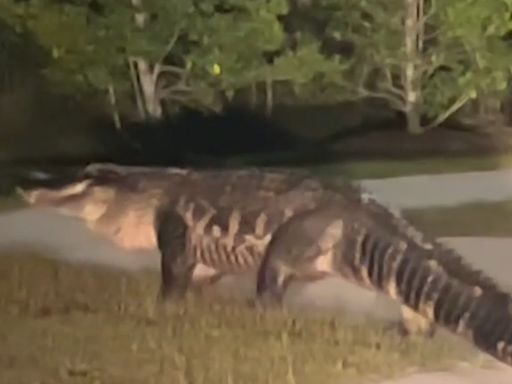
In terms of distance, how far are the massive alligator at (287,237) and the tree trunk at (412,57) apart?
123 millimetres

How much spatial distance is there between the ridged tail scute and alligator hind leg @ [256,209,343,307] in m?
0.03

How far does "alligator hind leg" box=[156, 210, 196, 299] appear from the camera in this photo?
1.43 metres

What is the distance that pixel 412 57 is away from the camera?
142 cm

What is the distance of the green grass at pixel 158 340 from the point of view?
138 cm

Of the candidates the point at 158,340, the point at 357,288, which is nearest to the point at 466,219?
the point at 357,288

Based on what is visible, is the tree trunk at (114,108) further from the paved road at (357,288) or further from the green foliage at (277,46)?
the paved road at (357,288)

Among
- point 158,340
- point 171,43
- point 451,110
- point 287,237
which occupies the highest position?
point 171,43

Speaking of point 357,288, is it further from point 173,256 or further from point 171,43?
point 171,43

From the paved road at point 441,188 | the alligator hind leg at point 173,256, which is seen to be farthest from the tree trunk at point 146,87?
the paved road at point 441,188

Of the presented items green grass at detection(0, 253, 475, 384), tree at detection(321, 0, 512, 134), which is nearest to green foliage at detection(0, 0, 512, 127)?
tree at detection(321, 0, 512, 134)

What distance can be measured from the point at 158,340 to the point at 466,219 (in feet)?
1.29

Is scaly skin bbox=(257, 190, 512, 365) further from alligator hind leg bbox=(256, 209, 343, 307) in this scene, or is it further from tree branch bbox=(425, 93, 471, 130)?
tree branch bbox=(425, 93, 471, 130)

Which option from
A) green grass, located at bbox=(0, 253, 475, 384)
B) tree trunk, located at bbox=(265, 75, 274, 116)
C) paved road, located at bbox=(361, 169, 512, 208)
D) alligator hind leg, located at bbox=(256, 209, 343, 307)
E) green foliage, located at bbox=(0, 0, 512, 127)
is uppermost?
green foliage, located at bbox=(0, 0, 512, 127)

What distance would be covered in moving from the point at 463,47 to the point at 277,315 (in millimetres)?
388
